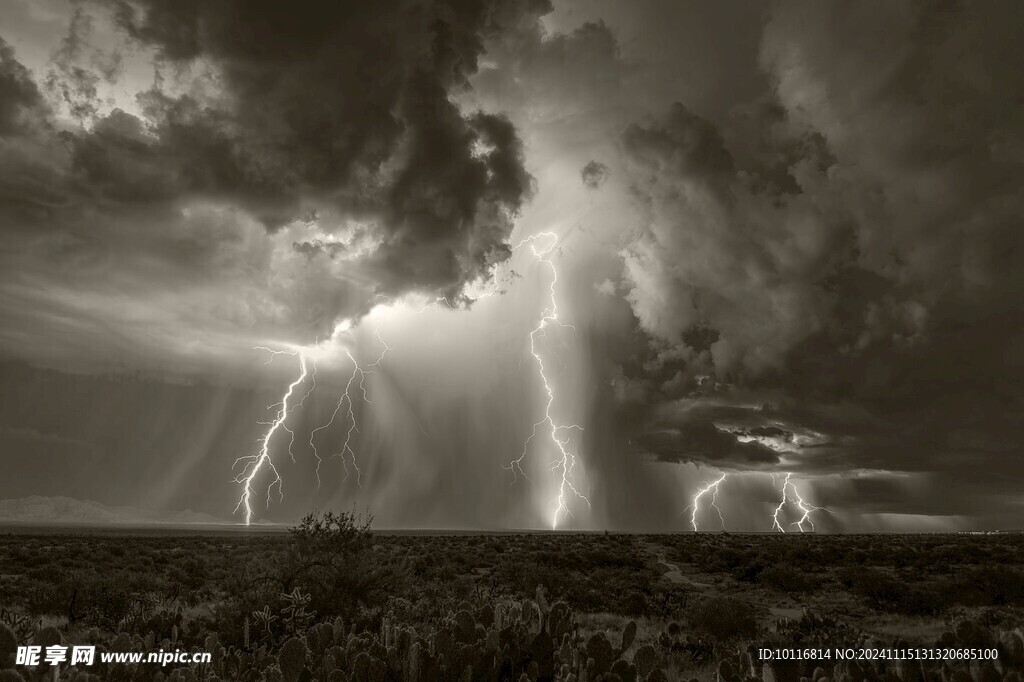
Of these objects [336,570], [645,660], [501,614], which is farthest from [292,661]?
[336,570]

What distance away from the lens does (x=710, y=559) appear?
29.3 meters

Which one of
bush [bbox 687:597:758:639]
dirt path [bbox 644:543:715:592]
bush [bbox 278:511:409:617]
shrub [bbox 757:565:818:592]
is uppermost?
bush [bbox 278:511:409:617]

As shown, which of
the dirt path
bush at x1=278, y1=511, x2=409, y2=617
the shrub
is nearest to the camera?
bush at x1=278, y1=511, x2=409, y2=617

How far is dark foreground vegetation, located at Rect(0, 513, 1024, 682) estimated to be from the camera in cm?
511

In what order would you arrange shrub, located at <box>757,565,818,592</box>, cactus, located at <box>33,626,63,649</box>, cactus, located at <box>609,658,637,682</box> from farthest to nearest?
shrub, located at <box>757,565,818,592</box>, cactus, located at <box>33,626,63,649</box>, cactus, located at <box>609,658,637,682</box>

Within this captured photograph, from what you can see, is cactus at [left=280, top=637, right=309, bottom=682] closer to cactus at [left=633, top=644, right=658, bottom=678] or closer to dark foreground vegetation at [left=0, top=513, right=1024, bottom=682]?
dark foreground vegetation at [left=0, top=513, right=1024, bottom=682]

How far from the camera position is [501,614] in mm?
6629

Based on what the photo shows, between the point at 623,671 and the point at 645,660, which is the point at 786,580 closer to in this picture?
the point at 645,660

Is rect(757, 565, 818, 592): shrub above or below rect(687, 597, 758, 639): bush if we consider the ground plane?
below

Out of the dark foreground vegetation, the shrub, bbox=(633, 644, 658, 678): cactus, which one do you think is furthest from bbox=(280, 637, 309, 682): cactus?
the shrub

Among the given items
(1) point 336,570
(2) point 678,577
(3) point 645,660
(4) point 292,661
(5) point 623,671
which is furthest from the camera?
(2) point 678,577

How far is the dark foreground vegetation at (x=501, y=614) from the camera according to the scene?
5105 mm

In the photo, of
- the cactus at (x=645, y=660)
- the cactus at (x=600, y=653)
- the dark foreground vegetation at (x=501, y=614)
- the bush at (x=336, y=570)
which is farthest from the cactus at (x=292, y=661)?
the bush at (x=336, y=570)

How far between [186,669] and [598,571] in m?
21.2
